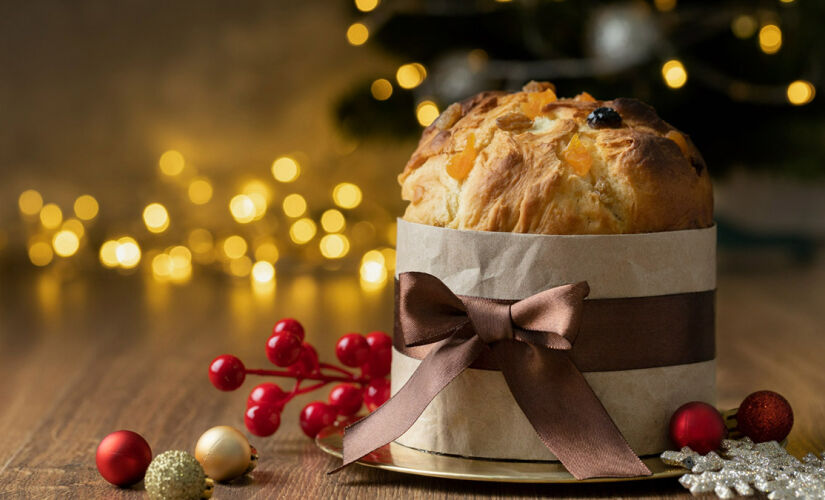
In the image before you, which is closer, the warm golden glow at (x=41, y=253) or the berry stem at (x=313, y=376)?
the berry stem at (x=313, y=376)

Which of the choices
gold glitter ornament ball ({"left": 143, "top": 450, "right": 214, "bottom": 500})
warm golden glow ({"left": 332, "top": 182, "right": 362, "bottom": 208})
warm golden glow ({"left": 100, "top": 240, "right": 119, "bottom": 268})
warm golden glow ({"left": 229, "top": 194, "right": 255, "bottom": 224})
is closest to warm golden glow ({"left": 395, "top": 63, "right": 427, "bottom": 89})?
warm golden glow ({"left": 332, "top": 182, "right": 362, "bottom": 208})

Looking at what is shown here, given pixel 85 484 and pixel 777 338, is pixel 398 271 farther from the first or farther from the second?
A: pixel 777 338

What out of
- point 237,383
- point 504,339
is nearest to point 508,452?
point 504,339

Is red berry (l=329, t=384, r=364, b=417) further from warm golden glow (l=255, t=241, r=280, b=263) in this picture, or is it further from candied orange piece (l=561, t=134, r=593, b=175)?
warm golden glow (l=255, t=241, r=280, b=263)

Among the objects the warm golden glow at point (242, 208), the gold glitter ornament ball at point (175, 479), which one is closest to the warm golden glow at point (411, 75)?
the warm golden glow at point (242, 208)

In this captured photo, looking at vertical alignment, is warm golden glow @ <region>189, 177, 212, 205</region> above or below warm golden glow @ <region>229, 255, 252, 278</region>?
above

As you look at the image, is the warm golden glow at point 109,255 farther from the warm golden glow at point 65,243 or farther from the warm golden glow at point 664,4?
the warm golden glow at point 664,4
